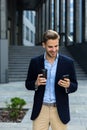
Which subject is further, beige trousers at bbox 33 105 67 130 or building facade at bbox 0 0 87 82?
building facade at bbox 0 0 87 82

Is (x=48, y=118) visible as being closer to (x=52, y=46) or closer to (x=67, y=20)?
(x=52, y=46)

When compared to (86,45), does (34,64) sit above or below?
above

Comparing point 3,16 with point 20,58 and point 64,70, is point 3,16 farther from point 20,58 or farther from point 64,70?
point 64,70

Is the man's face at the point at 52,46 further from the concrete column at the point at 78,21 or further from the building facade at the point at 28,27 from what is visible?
the building facade at the point at 28,27

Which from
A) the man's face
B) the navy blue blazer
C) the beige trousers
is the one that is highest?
the man's face

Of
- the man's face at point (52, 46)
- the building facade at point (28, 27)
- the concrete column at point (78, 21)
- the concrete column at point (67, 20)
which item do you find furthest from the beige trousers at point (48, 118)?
the building facade at point (28, 27)

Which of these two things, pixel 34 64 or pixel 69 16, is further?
pixel 69 16

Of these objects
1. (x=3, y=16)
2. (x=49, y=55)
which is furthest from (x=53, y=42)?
(x=3, y=16)

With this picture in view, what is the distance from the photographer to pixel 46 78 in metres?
4.64

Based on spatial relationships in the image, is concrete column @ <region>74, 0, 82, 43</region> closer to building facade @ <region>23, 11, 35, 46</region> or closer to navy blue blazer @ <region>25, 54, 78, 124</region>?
navy blue blazer @ <region>25, 54, 78, 124</region>

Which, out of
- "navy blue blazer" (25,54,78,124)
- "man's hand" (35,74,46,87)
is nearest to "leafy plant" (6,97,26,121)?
"navy blue blazer" (25,54,78,124)

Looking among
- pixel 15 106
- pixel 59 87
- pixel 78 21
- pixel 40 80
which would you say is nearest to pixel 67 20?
pixel 78 21

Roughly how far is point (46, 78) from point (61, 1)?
32228 millimetres

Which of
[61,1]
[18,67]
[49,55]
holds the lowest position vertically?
[18,67]
